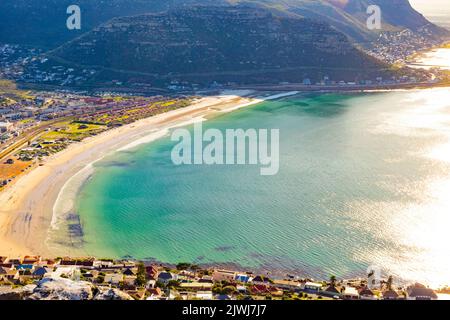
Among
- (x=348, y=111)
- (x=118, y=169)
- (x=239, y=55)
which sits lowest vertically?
(x=118, y=169)

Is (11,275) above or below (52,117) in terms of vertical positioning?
below

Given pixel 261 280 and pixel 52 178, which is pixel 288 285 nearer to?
pixel 261 280

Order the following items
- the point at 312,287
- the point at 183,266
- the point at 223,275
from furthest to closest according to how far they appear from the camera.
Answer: the point at 183,266, the point at 223,275, the point at 312,287

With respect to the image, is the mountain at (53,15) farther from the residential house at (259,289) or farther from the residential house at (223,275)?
the residential house at (259,289)

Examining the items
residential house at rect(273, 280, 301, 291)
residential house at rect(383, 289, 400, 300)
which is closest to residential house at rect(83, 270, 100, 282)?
residential house at rect(273, 280, 301, 291)

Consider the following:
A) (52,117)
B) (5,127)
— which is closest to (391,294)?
(5,127)

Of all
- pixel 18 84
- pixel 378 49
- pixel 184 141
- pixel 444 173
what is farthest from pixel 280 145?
pixel 378 49

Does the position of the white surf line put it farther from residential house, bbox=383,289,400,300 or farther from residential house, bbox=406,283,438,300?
residential house, bbox=406,283,438,300

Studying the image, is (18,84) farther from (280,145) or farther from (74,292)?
(74,292)
